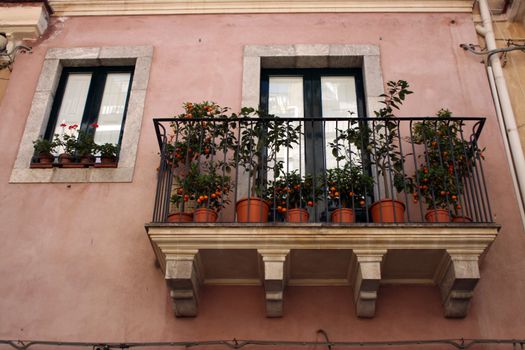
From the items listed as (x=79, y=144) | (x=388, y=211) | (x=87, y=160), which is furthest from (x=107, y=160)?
(x=388, y=211)

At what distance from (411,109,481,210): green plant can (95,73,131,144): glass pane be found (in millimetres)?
3472

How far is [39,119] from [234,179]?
2.50m

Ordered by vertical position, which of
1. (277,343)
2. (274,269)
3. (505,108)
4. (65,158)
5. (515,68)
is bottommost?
(277,343)

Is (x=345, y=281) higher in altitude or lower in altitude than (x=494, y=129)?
lower

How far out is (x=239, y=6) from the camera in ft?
29.6

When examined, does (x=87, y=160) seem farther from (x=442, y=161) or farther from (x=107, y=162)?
(x=442, y=161)

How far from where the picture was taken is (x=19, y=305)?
21.6 feet

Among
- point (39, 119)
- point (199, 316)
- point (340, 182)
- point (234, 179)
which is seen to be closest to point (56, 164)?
point (39, 119)

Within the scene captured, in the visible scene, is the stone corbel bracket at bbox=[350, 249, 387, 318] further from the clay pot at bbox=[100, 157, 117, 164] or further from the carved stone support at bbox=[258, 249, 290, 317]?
the clay pot at bbox=[100, 157, 117, 164]

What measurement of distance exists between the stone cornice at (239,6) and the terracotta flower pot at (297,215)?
352 cm

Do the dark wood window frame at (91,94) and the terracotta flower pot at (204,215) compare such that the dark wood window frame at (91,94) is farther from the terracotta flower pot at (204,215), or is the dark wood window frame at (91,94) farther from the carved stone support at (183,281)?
the carved stone support at (183,281)

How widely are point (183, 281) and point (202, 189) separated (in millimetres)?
981

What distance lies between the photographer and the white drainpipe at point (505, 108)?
723 cm

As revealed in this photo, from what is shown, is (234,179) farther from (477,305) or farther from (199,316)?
(477,305)
